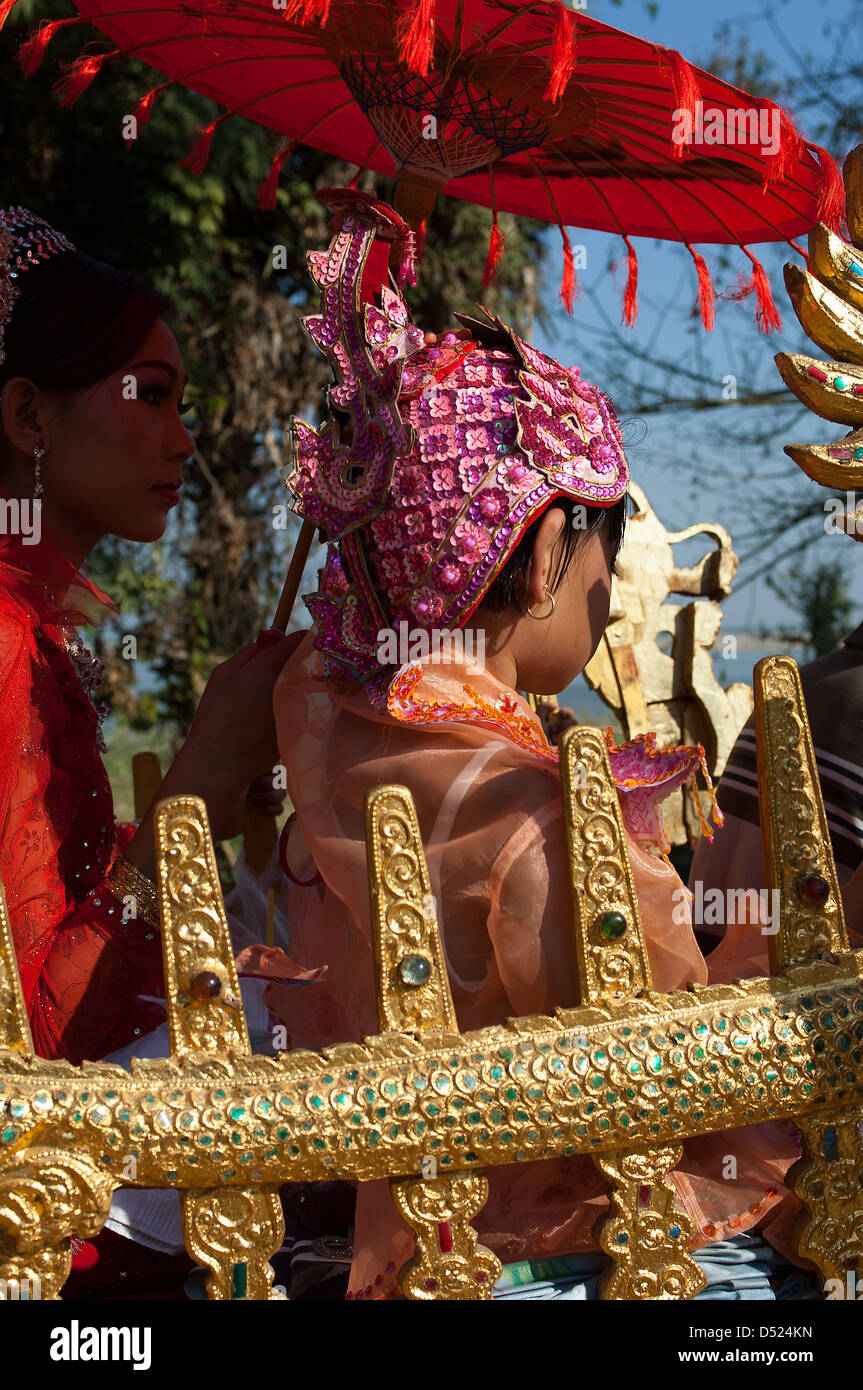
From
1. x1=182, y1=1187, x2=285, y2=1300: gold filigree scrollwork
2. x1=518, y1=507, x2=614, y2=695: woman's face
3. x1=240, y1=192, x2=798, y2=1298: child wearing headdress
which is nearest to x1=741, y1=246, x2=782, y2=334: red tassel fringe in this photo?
x1=240, y1=192, x2=798, y2=1298: child wearing headdress

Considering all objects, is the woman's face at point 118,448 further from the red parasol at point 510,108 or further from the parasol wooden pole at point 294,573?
the red parasol at point 510,108

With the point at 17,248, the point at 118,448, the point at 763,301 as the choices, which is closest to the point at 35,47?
the point at 17,248

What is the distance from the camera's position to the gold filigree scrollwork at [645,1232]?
4.46 feet

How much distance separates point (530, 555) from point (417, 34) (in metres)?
0.63

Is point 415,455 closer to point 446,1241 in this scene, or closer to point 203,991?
point 203,991

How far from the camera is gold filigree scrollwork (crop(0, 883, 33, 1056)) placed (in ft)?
4.34

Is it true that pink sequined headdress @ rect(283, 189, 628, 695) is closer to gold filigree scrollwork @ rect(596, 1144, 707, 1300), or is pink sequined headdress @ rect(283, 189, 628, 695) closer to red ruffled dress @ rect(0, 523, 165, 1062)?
red ruffled dress @ rect(0, 523, 165, 1062)

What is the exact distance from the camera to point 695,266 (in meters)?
2.19

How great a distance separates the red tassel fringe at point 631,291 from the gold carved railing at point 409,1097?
1171 millimetres

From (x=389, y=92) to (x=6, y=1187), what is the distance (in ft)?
4.86

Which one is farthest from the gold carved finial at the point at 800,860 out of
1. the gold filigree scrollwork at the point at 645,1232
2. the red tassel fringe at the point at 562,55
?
the red tassel fringe at the point at 562,55

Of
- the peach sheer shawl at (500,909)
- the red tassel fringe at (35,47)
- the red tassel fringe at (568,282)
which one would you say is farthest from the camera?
the red tassel fringe at (568,282)

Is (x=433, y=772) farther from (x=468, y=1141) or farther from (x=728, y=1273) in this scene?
(x=728, y=1273)

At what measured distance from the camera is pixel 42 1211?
128 centimetres
